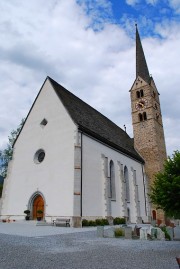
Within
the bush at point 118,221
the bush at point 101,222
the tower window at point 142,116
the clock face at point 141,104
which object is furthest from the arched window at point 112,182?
the clock face at point 141,104

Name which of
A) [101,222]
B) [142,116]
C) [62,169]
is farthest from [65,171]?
[142,116]

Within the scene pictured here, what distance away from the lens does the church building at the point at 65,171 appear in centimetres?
1956

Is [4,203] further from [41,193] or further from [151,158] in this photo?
[151,158]

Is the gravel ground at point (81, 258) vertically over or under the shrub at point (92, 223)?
over

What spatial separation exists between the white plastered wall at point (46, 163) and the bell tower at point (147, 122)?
1581 centimetres

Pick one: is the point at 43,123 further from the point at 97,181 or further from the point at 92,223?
the point at 92,223

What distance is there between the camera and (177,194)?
352 inches

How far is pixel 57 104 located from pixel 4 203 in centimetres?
1130

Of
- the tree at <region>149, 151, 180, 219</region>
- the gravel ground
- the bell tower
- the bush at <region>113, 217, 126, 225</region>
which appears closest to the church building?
the bush at <region>113, 217, 126, 225</region>

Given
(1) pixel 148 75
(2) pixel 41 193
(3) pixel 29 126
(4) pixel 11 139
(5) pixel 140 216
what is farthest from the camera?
(1) pixel 148 75

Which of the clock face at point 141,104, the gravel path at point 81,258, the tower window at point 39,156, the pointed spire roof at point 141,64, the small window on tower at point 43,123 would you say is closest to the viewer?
the gravel path at point 81,258

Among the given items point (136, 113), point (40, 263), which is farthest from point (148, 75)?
point (40, 263)

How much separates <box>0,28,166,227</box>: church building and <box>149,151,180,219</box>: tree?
398 inches

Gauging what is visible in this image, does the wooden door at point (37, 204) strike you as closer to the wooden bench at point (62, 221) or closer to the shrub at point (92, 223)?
the wooden bench at point (62, 221)
